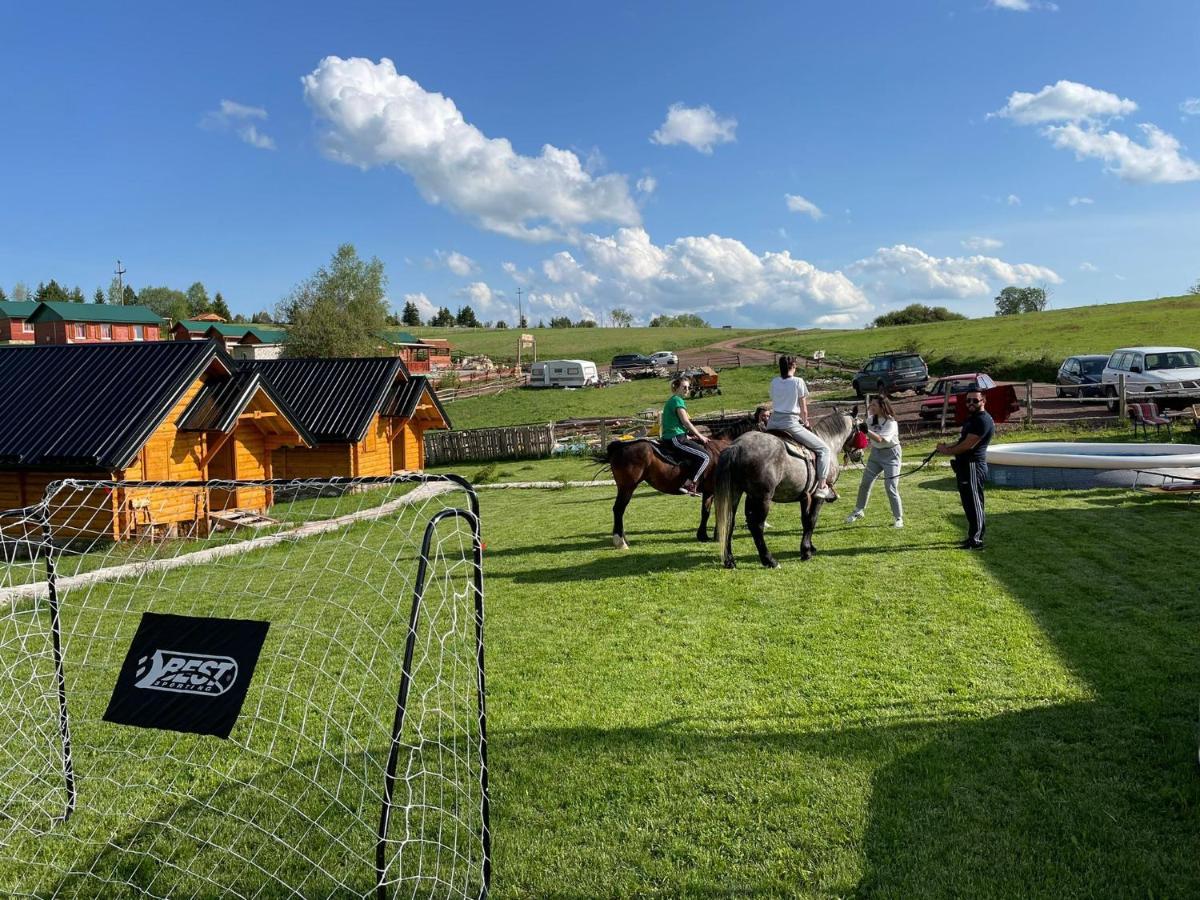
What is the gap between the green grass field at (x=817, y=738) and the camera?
3.73 metres

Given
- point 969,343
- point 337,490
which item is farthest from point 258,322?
point 337,490

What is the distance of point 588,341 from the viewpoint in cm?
9356

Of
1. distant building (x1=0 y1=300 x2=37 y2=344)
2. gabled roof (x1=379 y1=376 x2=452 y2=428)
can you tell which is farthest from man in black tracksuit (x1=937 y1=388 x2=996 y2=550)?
distant building (x1=0 y1=300 x2=37 y2=344)

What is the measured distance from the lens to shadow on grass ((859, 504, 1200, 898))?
354cm

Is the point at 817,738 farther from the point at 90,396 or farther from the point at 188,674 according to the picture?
the point at 90,396

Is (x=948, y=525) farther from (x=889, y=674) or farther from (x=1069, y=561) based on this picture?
(x=889, y=674)

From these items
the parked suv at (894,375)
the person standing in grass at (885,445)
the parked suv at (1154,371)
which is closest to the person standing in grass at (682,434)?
the person standing in grass at (885,445)

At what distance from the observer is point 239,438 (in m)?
18.2

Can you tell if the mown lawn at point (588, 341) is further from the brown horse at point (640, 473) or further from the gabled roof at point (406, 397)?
the brown horse at point (640, 473)

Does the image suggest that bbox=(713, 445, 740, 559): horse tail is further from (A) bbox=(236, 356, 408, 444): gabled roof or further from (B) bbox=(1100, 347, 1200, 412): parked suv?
(B) bbox=(1100, 347, 1200, 412): parked suv

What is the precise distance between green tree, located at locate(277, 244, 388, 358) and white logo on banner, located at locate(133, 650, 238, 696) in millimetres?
54674

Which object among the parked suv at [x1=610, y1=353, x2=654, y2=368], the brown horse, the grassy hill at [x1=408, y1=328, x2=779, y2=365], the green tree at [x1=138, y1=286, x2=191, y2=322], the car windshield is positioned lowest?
the brown horse

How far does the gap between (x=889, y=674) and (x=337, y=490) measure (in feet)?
57.8

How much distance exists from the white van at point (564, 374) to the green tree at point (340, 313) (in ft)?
45.8
